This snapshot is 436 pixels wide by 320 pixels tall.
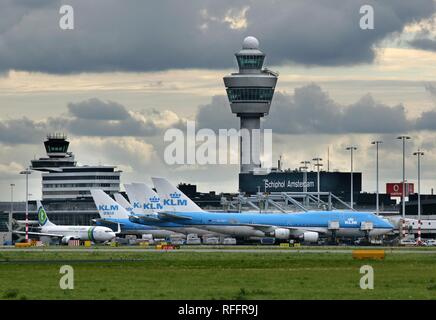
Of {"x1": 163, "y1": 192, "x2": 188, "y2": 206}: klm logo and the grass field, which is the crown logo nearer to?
{"x1": 163, "y1": 192, "x2": 188, "y2": 206}: klm logo

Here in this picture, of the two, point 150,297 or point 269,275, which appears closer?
point 150,297

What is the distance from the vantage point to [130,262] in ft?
307

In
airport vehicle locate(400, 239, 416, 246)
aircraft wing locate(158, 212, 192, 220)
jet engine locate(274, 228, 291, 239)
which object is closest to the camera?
airport vehicle locate(400, 239, 416, 246)

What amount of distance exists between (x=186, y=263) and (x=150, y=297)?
37.0 m

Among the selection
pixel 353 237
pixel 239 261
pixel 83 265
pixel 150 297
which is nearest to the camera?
pixel 150 297

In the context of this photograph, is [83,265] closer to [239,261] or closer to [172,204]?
[239,261]

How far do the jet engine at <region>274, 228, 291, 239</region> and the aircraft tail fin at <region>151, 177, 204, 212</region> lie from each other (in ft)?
53.2

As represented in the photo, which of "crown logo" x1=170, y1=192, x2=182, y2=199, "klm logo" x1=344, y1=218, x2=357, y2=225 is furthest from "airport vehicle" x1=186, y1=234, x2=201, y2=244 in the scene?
"klm logo" x1=344, y1=218, x2=357, y2=225

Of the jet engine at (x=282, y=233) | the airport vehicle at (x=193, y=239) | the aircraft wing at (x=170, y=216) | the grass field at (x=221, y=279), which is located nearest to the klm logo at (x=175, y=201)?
the aircraft wing at (x=170, y=216)

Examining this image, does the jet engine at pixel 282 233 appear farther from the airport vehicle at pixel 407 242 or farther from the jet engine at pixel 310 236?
the airport vehicle at pixel 407 242

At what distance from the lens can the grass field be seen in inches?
2295

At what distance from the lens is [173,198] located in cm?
18975

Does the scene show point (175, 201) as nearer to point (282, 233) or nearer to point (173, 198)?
point (173, 198)
